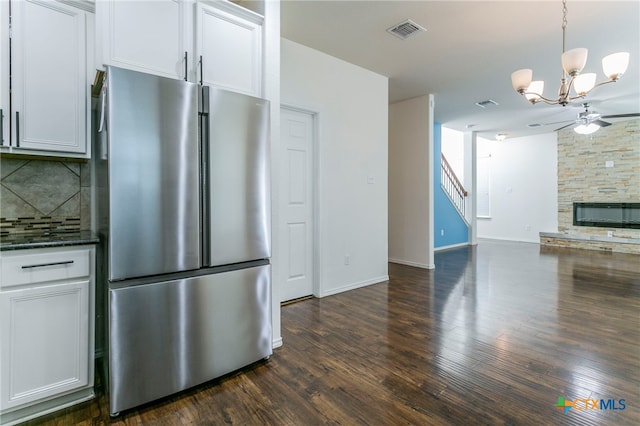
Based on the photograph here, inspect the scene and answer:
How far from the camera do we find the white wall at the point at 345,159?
11.6 feet

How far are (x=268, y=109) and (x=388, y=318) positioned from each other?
2163mm

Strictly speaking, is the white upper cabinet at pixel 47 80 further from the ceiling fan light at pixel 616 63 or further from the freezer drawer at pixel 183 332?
the ceiling fan light at pixel 616 63

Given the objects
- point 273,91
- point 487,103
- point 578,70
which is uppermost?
point 487,103

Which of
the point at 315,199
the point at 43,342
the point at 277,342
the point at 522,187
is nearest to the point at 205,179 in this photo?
the point at 43,342

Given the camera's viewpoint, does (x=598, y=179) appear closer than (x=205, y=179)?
No

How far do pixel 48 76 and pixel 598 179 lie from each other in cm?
964

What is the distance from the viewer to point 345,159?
3.93m

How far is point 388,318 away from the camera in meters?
2.98

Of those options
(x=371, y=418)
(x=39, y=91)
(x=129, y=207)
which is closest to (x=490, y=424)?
(x=371, y=418)

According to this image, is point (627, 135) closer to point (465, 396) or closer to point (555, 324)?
point (555, 324)

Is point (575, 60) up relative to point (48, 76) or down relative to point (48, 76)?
up

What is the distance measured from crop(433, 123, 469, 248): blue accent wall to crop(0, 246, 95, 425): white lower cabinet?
627 cm

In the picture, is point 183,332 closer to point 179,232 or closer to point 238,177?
point 179,232

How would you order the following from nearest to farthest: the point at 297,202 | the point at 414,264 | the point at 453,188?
the point at 297,202 < the point at 414,264 < the point at 453,188
